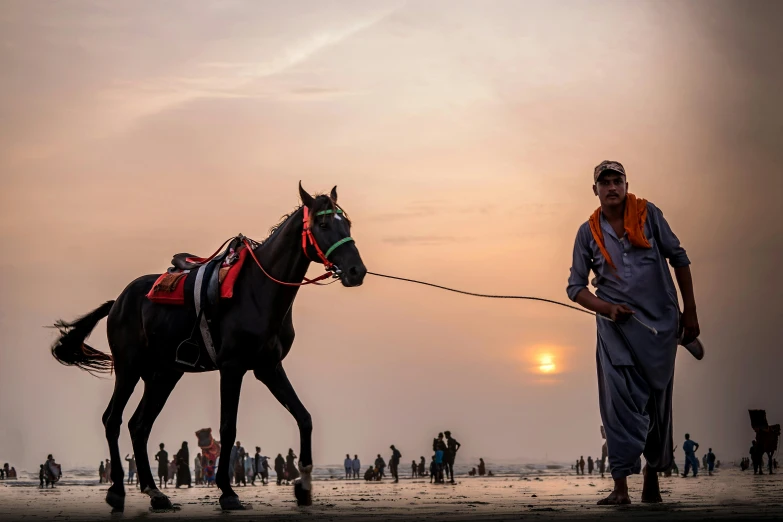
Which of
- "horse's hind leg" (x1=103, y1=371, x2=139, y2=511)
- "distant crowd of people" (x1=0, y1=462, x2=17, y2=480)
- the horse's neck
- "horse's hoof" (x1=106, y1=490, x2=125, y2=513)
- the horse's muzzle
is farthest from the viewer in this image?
"distant crowd of people" (x1=0, y1=462, x2=17, y2=480)

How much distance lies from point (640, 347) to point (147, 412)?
5683mm

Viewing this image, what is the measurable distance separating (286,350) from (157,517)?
2525 millimetres

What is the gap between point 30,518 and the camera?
9531 millimetres

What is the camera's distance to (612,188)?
33.0 feet

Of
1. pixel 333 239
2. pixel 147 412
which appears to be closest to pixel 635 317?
pixel 333 239

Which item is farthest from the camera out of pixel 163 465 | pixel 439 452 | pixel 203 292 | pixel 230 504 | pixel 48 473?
pixel 163 465

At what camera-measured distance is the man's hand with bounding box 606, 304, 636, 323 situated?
32.4 ft

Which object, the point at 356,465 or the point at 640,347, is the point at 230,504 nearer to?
the point at 640,347

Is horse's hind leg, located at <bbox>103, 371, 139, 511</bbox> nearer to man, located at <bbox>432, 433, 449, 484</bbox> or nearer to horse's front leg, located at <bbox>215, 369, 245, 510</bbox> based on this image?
horse's front leg, located at <bbox>215, 369, 245, 510</bbox>

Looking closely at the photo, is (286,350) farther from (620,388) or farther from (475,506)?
(620,388)

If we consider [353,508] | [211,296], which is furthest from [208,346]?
[353,508]

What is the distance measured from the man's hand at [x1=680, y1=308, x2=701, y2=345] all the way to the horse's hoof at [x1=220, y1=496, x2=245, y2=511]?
4.21 meters

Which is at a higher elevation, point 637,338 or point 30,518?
point 637,338

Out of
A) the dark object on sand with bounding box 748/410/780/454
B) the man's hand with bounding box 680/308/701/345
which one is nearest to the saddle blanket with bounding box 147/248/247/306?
the man's hand with bounding box 680/308/701/345
